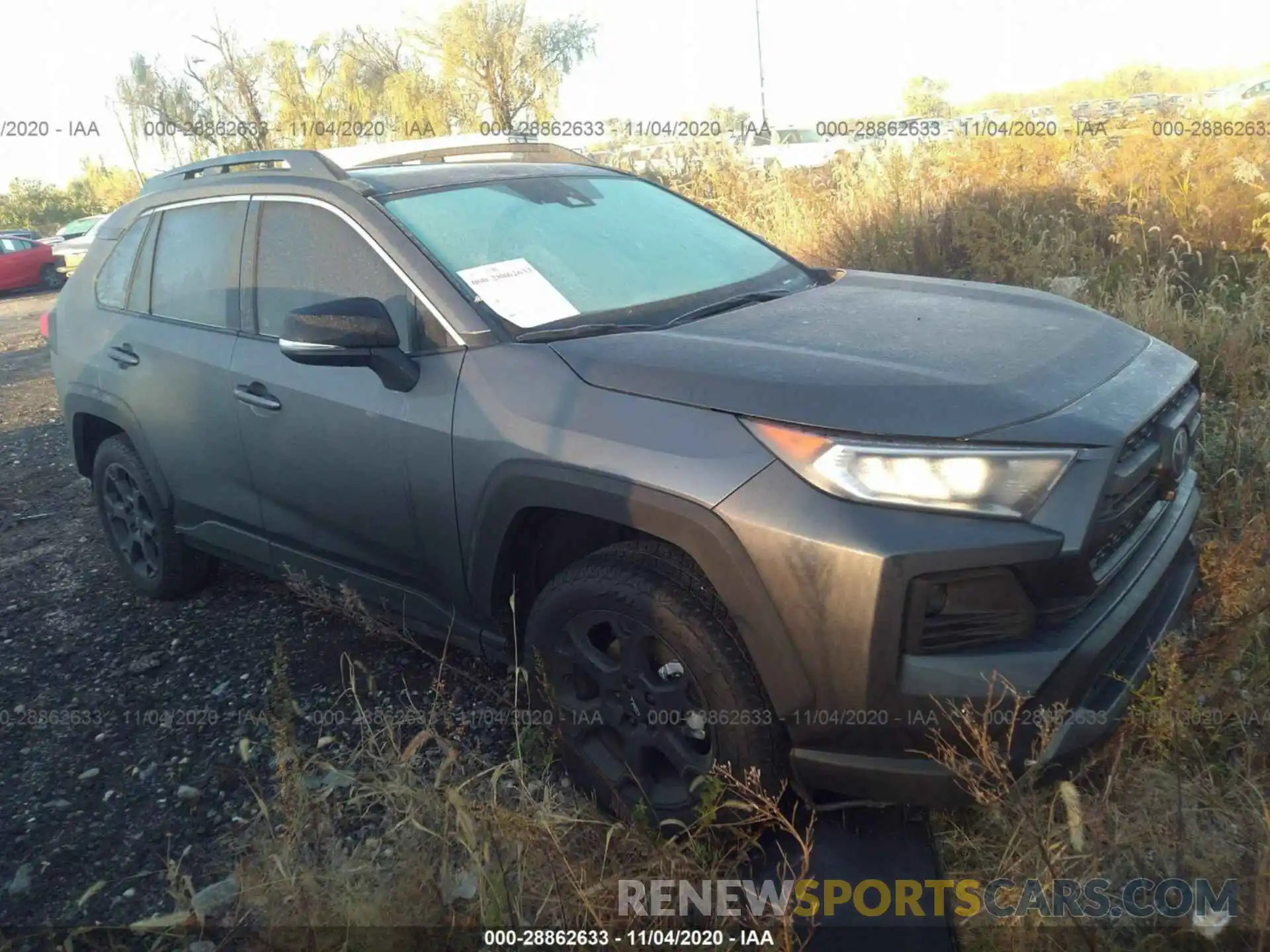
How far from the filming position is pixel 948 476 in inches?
77.7

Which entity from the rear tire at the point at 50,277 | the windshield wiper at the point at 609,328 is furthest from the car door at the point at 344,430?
the rear tire at the point at 50,277

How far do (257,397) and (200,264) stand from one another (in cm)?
80

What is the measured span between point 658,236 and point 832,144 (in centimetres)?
874

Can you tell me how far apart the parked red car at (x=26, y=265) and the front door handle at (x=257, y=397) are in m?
19.6

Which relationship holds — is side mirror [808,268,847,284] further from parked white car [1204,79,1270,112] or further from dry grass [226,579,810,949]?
parked white car [1204,79,1270,112]

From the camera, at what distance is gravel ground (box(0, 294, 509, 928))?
264cm

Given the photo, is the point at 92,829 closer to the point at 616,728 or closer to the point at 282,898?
the point at 282,898

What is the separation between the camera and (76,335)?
4238 mm

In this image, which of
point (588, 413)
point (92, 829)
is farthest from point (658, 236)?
point (92, 829)

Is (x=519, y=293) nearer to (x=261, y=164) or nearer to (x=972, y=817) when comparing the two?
(x=261, y=164)

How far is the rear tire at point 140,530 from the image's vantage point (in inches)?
158

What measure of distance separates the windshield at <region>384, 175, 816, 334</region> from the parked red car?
20.0m

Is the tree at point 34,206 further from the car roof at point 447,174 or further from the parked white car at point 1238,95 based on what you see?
the car roof at point 447,174

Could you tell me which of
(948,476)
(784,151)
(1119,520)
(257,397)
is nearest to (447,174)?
(257,397)
